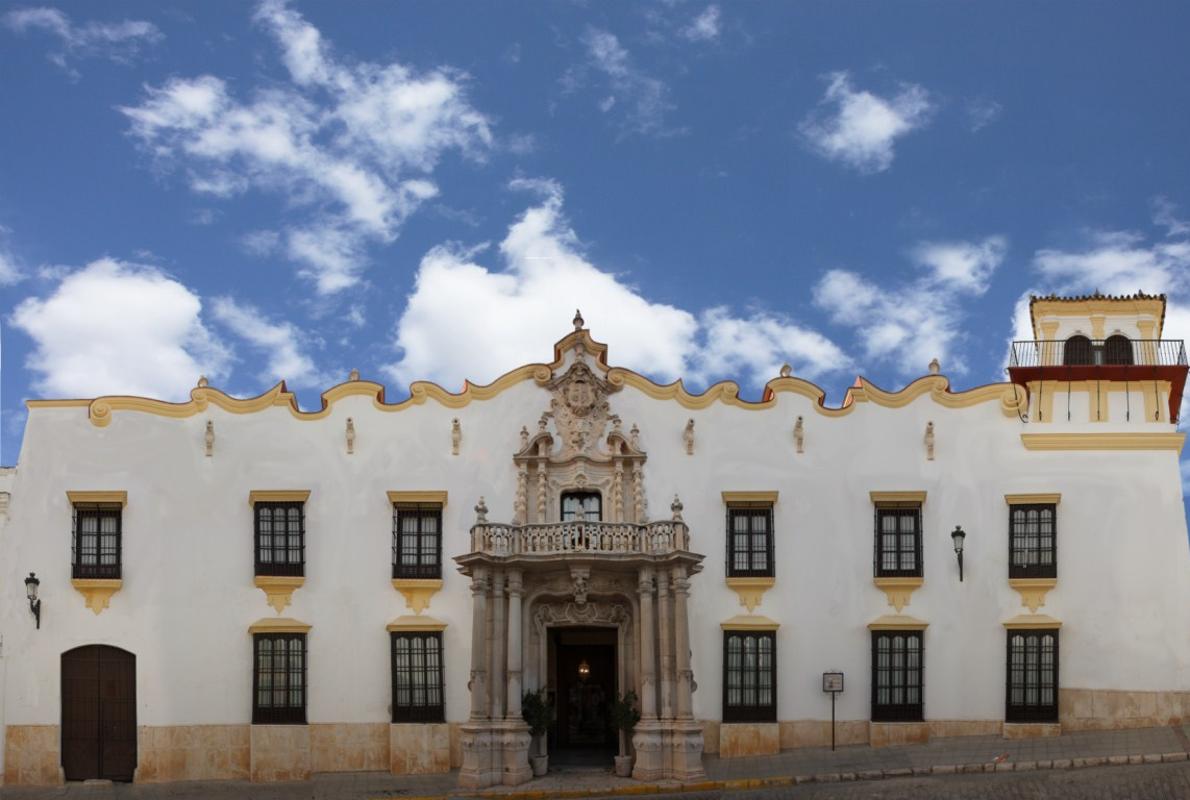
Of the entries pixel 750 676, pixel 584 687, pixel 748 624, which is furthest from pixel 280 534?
pixel 750 676

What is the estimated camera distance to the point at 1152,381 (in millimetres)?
30109

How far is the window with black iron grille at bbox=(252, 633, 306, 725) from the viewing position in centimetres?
2970

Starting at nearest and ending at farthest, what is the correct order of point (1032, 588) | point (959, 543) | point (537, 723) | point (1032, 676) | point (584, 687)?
point (537, 723) → point (959, 543) → point (1032, 676) → point (1032, 588) → point (584, 687)

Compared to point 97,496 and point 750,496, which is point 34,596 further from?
point 750,496

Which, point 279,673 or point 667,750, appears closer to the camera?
point 667,750

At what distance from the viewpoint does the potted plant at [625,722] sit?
2816 cm

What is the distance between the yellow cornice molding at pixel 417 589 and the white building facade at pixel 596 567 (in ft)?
0.33

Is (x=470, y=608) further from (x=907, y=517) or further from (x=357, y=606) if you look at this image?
(x=907, y=517)

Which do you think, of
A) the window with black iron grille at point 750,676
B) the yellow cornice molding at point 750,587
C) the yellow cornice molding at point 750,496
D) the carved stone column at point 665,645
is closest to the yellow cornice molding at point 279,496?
the carved stone column at point 665,645

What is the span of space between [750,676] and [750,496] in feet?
13.1

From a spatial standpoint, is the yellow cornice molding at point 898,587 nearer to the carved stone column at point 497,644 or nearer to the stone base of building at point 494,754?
the carved stone column at point 497,644

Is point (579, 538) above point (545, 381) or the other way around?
the other way around

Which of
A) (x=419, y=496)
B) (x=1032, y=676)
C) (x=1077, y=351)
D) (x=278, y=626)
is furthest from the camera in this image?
(x=1077, y=351)

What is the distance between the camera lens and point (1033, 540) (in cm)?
2991
